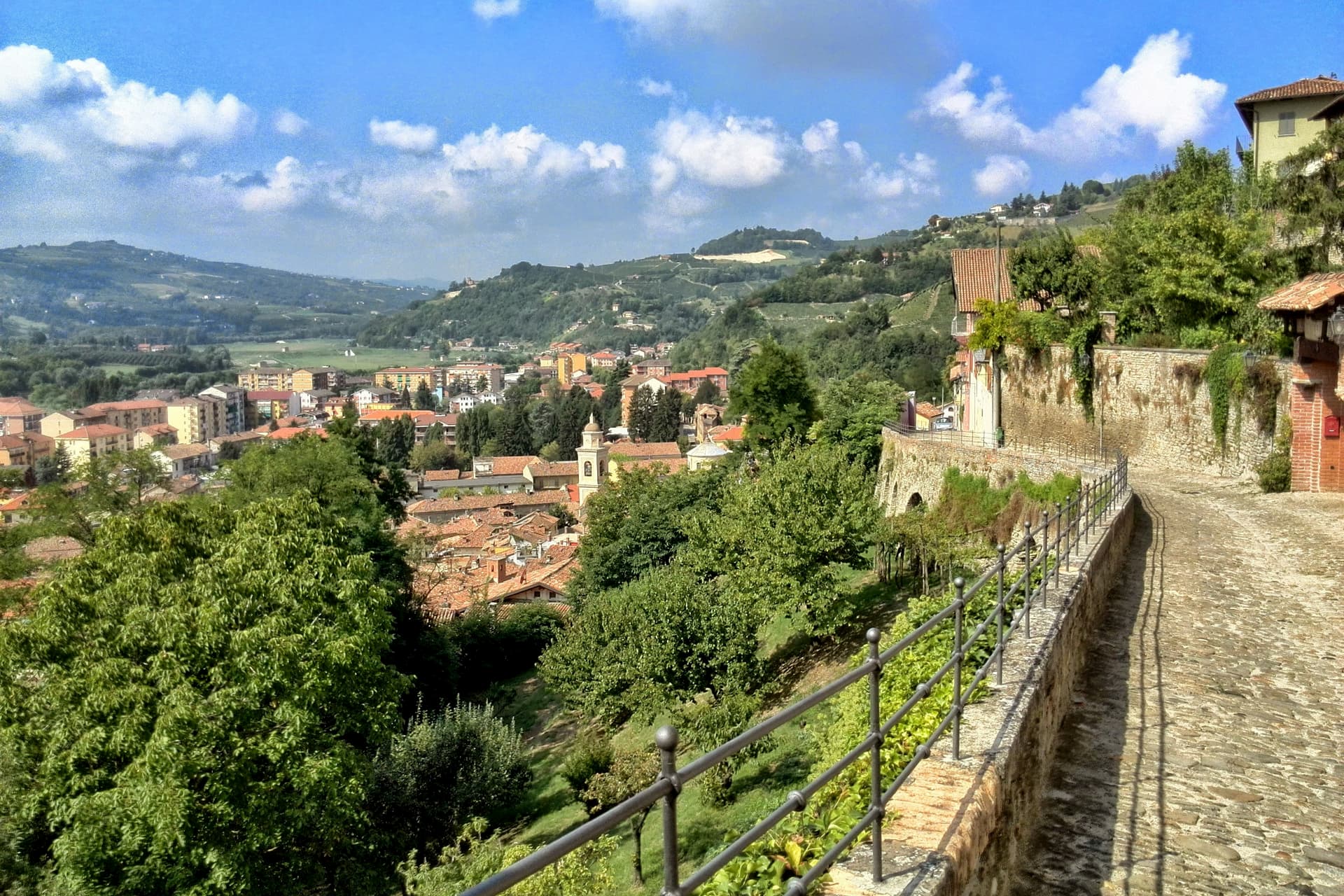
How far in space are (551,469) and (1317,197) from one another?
8388 centimetres

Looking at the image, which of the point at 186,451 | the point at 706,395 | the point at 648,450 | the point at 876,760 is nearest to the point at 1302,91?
the point at 876,760

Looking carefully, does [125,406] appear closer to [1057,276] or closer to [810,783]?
[1057,276]

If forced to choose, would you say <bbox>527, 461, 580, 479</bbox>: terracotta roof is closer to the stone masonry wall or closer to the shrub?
the stone masonry wall

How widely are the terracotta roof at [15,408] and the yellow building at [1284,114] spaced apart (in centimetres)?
15075

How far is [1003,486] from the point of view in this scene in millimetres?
21609

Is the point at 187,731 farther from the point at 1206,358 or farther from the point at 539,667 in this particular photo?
the point at 1206,358

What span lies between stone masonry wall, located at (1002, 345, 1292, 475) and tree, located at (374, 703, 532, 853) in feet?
55.6

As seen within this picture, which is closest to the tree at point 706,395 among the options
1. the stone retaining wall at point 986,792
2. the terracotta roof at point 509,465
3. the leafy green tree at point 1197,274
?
the terracotta roof at point 509,465

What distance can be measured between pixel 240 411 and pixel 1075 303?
175073 mm

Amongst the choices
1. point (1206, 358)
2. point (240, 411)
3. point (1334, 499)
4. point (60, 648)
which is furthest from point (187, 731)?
point (240, 411)

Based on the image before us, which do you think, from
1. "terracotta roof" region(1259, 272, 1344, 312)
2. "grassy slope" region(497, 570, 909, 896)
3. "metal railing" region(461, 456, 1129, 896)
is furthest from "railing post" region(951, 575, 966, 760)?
"terracotta roof" region(1259, 272, 1344, 312)

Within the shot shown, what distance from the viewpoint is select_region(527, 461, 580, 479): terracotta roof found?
99.7 metres

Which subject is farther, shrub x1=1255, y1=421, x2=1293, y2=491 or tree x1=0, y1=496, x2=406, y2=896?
shrub x1=1255, y1=421, x2=1293, y2=491

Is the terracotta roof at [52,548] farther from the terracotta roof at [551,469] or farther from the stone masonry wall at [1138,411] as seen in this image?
the terracotta roof at [551,469]
